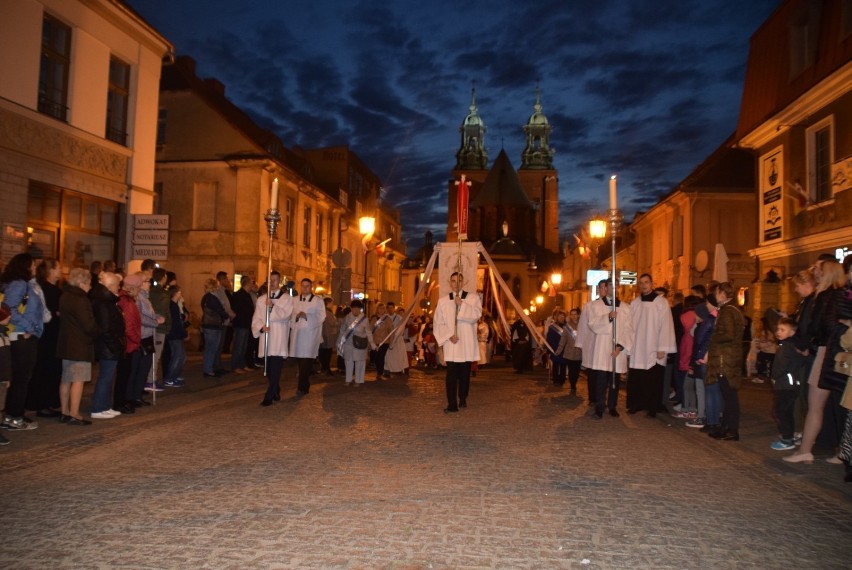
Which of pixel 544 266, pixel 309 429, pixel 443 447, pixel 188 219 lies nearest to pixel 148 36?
pixel 188 219

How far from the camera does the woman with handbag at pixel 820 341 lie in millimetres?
7020

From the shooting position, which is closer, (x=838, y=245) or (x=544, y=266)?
(x=838, y=245)

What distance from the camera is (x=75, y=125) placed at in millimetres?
15781

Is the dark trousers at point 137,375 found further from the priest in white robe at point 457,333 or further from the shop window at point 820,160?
the shop window at point 820,160

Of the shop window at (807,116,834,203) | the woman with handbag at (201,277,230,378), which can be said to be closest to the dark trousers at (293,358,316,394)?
the woman with handbag at (201,277,230,378)

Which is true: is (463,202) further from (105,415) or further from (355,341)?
(105,415)

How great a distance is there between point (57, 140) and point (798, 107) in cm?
1821

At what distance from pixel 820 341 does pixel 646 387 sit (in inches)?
148

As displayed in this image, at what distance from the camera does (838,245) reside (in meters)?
16.5


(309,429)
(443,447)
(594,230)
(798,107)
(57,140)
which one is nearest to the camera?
(443,447)

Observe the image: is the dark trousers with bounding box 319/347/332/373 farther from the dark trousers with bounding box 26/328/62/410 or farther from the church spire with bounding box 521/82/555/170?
the church spire with bounding box 521/82/555/170

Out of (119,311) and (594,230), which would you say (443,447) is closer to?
(119,311)

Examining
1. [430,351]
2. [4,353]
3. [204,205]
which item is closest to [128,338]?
[4,353]

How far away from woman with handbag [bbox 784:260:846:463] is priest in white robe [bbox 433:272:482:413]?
15.6ft
